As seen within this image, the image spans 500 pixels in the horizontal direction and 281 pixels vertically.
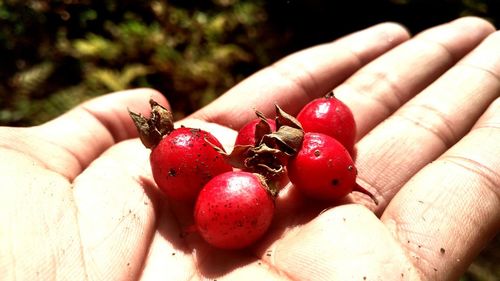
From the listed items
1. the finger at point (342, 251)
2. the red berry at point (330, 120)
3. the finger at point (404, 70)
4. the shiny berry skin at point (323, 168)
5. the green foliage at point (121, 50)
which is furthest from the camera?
the green foliage at point (121, 50)

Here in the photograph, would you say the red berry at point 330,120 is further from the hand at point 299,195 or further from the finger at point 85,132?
the finger at point 85,132

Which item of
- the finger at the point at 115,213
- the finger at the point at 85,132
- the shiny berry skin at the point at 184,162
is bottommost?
the finger at the point at 115,213

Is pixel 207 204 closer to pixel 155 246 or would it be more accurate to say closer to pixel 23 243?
pixel 155 246

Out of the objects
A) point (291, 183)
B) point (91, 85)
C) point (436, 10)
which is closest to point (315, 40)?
point (436, 10)

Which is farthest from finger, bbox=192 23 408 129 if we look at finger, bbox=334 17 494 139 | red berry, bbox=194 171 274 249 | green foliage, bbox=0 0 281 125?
red berry, bbox=194 171 274 249

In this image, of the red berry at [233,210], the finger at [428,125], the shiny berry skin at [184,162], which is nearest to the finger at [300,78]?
the finger at [428,125]

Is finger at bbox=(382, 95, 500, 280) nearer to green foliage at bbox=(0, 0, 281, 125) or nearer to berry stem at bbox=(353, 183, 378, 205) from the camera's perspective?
berry stem at bbox=(353, 183, 378, 205)
